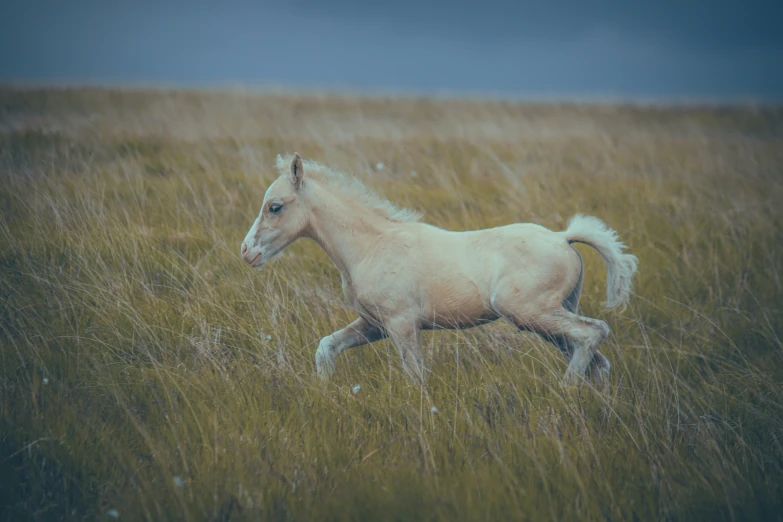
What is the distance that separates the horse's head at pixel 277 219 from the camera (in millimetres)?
4285

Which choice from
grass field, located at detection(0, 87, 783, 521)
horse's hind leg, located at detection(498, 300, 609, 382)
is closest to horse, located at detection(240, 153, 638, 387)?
horse's hind leg, located at detection(498, 300, 609, 382)

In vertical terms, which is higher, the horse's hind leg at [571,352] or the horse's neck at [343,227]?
the horse's neck at [343,227]

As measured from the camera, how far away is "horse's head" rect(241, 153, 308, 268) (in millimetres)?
4285

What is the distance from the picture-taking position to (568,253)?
3984 mm

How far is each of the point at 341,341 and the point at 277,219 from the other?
3.05ft

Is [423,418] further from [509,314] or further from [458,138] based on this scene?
[458,138]

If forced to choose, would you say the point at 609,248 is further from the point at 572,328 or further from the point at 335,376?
the point at 335,376

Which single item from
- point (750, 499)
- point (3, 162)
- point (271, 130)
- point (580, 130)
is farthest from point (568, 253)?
point (580, 130)

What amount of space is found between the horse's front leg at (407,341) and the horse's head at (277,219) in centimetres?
95

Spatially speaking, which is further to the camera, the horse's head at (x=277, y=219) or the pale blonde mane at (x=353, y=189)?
the pale blonde mane at (x=353, y=189)

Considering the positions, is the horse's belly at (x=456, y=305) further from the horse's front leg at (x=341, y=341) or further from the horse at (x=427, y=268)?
the horse's front leg at (x=341, y=341)

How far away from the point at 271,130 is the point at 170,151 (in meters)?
3.84

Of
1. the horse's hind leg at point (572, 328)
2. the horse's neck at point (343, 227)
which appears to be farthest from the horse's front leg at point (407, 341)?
the horse's hind leg at point (572, 328)

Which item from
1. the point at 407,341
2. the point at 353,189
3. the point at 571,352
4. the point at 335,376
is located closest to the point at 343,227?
the point at 353,189
